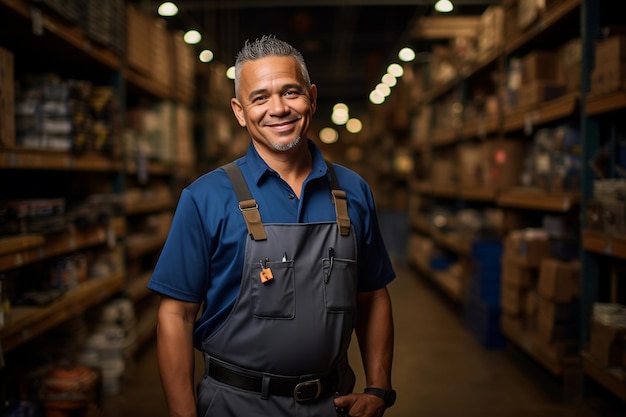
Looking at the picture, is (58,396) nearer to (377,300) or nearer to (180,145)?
Answer: (377,300)

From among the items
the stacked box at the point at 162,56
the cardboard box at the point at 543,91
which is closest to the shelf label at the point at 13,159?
the stacked box at the point at 162,56

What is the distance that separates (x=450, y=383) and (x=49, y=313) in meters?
2.76

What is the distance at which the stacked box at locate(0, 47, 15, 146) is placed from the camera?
10.2ft

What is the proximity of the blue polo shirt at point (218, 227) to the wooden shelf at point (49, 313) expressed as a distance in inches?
60.1

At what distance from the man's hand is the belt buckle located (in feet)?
0.23

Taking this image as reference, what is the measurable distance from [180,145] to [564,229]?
423 centimetres

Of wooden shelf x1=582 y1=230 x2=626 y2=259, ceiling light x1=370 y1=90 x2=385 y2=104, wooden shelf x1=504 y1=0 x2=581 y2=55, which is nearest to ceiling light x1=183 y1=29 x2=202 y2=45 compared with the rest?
wooden shelf x1=504 y1=0 x2=581 y2=55

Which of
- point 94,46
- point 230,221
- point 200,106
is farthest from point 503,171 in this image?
point 200,106

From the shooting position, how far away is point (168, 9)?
209 inches

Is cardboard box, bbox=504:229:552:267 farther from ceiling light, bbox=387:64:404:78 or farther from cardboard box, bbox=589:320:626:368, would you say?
ceiling light, bbox=387:64:404:78

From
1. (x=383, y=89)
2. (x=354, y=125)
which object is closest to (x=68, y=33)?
(x=383, y=89)

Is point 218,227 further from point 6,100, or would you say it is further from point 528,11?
point 528,11

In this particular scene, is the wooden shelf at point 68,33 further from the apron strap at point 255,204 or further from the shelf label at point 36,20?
the apron strap at point 255,204

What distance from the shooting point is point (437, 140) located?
28.7ft
